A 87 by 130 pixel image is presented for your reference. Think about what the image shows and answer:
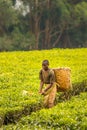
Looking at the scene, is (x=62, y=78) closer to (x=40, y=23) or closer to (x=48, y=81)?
(x=48, y=81)

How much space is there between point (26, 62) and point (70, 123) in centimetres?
1085

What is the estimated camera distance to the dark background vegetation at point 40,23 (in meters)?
38.1

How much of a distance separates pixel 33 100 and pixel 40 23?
3314 centimetres

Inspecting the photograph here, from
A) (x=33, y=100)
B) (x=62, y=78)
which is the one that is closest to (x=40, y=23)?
(x=33, y=100)

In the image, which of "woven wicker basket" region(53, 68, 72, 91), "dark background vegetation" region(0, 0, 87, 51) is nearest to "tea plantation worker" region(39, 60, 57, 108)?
"woven wicker basket" region(53, 68, 72, 91)

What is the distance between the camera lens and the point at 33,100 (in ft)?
37.9

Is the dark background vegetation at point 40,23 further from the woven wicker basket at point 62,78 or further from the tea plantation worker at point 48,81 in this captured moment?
the tea plantation worker at point 48,81

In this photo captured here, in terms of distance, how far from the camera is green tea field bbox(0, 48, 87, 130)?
958 centimetres

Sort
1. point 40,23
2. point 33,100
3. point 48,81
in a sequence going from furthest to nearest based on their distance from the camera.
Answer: point 40,23 < point 33,100 < point 48,81

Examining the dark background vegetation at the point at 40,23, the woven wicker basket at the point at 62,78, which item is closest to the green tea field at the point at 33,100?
the woven wicker basket at the point at 62,78

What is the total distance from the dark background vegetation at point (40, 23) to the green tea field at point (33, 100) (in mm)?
17567

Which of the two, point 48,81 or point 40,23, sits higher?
point 40,23

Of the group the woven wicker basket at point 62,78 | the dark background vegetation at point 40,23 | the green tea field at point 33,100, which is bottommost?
the green tea field at point 33,100

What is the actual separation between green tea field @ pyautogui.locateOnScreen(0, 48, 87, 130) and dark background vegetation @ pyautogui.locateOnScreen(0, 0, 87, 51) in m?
17.6
